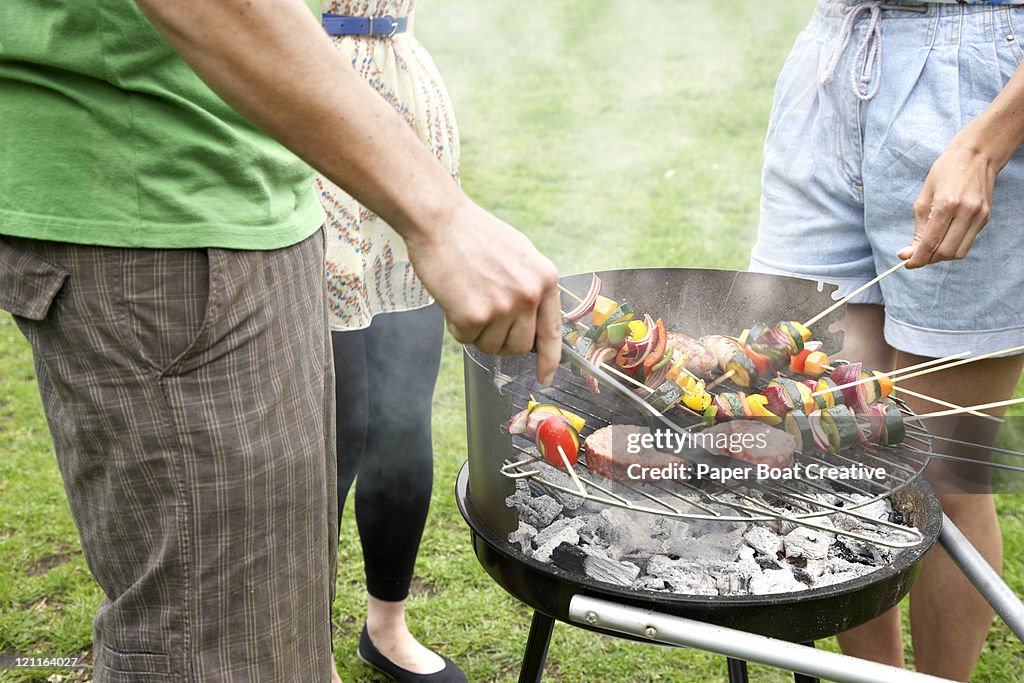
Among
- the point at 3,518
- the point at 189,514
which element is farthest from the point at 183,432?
the point at 3,518

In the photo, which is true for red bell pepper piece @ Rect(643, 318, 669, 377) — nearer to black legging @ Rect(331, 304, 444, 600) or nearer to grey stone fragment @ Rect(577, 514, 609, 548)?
grey stone fragment @ Rect(577, 514, 609, 548)

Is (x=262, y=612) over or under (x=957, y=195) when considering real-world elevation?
under

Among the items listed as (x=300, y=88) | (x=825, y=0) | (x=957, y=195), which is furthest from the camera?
(x=825, y=0)

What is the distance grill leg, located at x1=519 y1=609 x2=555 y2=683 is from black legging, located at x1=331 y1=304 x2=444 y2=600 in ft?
2.40

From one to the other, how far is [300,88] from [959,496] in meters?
1.85

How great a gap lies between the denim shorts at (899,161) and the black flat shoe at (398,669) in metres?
1.45

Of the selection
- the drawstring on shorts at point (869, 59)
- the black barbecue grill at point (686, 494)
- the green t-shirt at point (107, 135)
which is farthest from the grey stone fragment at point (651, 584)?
the drawstring on shorts at point (869, 59)

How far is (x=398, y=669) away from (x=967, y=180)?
1925 mm

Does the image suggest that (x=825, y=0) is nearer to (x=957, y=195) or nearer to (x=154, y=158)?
(x=957, y=195)

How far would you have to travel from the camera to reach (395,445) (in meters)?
2.57

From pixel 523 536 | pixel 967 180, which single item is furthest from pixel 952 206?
pixel 523 536

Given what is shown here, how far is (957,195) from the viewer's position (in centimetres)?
184

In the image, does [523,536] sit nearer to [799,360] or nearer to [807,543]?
[807,543]

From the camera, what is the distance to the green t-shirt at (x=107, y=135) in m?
1.20
